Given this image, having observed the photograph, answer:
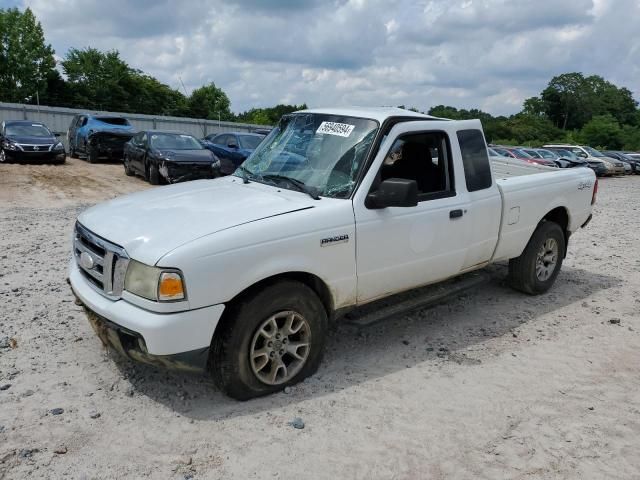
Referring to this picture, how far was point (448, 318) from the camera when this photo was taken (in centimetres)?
553

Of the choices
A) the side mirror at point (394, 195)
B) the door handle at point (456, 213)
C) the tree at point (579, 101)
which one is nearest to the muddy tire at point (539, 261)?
Result: the door handle at point (456, 213)

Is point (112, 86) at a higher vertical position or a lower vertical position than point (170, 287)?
higher

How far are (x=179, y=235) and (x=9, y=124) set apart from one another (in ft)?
60.9

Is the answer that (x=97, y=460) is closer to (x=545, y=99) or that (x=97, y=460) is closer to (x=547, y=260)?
(x=547, y=260)

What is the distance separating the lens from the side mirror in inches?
153

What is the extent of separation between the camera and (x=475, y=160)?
198 inches

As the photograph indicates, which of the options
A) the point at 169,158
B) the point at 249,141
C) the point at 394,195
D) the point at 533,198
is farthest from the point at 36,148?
the point at 394,195

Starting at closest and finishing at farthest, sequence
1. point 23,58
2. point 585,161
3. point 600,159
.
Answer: point 585,161 → point 600,159 → point 23,58

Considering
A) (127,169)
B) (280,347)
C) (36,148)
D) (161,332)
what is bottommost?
(280,347)

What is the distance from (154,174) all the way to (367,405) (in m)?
12.7

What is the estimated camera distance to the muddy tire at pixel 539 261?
5.95m

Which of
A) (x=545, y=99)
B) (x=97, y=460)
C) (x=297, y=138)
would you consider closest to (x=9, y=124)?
(x=297, y=138)

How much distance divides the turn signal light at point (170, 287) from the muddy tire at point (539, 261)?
4114 millimetres

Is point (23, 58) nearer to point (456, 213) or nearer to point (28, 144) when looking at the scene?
point (28, 144)
